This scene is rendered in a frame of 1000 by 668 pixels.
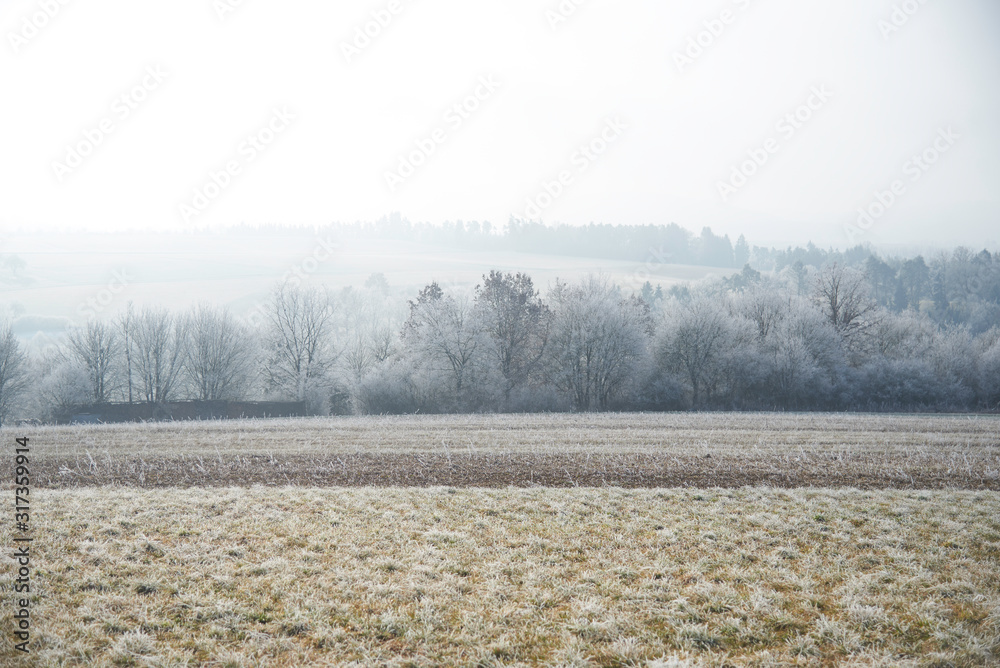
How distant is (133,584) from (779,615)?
341 inches

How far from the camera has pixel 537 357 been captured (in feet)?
174

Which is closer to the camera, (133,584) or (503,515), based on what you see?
(133,584)

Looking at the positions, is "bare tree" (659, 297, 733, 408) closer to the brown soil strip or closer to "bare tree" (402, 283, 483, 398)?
"bare tree" (402, 283, 483, 398)

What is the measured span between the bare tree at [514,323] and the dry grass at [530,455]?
72.4 feet

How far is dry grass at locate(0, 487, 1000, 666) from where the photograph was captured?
6.34 m

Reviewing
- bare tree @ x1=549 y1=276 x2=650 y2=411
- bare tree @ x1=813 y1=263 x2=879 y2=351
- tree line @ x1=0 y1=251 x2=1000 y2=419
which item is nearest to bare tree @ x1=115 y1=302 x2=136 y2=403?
tree line @ x1=0 y1=251 x2=1000 y2=419

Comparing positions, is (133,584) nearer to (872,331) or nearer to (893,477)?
(893,477)

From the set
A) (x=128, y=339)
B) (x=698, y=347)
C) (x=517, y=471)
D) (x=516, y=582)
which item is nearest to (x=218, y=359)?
(x=128, y=339)

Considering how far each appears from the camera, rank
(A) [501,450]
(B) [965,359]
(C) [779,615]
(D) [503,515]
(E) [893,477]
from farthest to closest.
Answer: (B) [965,359] < (A) [501,450] < (E) [893,477] < (D) [503,515] < (C) [779,615]

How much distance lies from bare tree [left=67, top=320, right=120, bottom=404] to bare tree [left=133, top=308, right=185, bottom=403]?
228 cm

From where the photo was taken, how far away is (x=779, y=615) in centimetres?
700

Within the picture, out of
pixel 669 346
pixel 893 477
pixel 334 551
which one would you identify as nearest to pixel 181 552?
pixel 334 551

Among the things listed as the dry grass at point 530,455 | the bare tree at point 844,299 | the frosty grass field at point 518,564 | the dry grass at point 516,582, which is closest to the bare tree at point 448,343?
the dry grass at point 530,455

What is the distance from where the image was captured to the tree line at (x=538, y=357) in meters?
49.1
